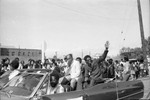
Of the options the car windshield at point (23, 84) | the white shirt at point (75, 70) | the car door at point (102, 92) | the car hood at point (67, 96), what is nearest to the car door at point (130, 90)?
the car door at point (102, 92)

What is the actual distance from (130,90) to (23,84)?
6.89 feet

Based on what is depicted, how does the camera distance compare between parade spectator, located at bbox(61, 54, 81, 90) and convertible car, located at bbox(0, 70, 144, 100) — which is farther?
parade spectator, located at bbox(61, 54, 81, 90)

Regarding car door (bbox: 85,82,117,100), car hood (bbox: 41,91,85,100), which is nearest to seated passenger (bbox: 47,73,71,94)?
car hood (bbox: 41,91,85,100)

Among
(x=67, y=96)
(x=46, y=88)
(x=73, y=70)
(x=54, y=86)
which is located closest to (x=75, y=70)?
(x=73, y=70)

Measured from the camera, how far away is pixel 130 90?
13.1 ft

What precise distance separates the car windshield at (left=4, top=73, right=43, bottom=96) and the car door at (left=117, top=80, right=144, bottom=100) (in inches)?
60.9

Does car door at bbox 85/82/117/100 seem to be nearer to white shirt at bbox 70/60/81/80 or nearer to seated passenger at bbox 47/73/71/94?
seated passenger at bbox 47/73/71/94

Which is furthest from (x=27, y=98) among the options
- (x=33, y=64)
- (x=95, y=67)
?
(x=33, y=64)

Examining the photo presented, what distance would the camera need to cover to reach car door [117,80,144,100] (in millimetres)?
3800

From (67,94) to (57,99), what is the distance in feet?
0.74

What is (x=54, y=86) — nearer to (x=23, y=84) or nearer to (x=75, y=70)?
(x=23, y=84)

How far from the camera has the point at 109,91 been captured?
142 inches

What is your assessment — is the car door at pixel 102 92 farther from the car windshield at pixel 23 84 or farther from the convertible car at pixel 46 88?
the car windshield at pixel 23 84

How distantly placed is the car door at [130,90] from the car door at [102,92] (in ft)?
0.49
